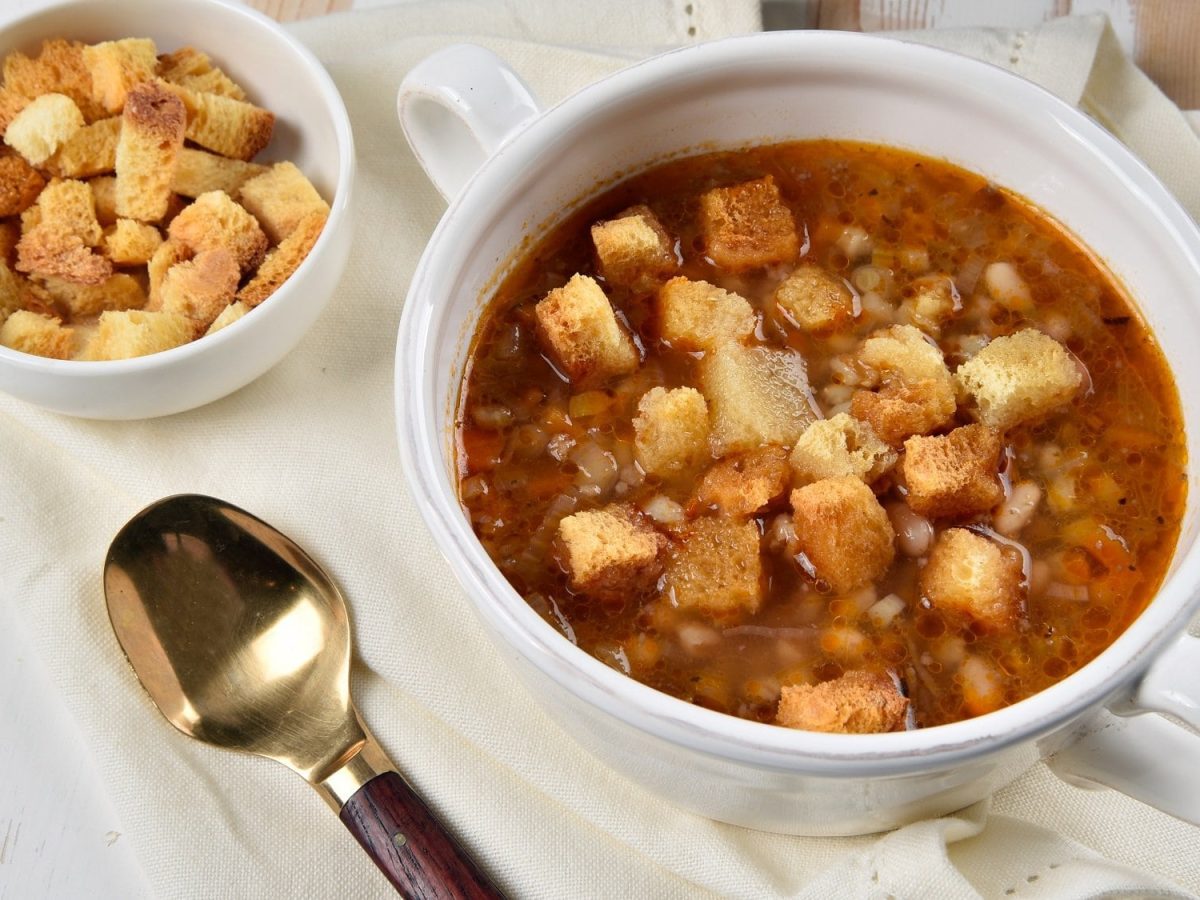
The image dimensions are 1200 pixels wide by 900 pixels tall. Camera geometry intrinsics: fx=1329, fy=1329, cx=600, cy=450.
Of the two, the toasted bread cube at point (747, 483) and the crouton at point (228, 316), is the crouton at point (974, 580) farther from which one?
the crouton at point (228, 316)

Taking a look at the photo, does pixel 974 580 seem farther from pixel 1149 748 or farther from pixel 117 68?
pixel 117 68

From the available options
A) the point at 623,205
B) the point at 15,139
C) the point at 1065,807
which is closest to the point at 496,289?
the point at 623,205

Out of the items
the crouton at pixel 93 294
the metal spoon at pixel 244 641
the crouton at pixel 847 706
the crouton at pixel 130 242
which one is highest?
the crouton at pixel 847 706

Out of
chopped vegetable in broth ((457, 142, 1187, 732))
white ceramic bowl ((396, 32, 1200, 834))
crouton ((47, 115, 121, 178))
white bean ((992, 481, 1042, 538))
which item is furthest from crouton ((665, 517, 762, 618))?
crouton ((47, 115, 121, 178))

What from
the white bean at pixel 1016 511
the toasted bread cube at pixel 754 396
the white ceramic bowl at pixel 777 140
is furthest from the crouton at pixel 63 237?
the white bean at pixel 1016 511

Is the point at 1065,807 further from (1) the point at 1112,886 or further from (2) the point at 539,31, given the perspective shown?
(2) the point at 539,31

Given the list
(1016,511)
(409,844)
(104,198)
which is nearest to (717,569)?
(1016,511)
